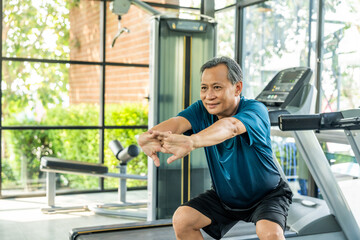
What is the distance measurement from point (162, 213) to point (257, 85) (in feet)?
6.12

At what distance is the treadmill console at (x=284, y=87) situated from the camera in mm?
2697

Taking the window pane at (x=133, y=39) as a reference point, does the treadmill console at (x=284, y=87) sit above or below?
below

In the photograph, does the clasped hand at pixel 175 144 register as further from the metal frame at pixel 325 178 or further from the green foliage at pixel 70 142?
the green foliage at pixel 70 142

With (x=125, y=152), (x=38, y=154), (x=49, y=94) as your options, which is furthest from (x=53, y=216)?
(x=49, y=94)

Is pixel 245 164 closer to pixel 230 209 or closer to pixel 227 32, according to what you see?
pixel 230 209

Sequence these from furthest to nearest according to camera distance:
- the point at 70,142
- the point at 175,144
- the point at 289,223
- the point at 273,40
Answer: the point at 70,142 → the point at 273,40 → the point at 289,223 → the point at 175,144

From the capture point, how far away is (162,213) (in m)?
3.84

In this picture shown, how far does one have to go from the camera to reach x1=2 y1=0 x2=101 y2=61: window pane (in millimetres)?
4969

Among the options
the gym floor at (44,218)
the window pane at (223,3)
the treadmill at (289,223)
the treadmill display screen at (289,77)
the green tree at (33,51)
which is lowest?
the gym floor at (44,218)

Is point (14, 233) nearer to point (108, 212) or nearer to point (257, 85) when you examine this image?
point (108, 212)

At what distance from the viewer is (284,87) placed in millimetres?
2779

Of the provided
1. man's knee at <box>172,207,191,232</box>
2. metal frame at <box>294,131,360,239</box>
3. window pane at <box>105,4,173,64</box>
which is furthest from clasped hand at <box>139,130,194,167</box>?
window pane at <box>105,4,173,64</box>

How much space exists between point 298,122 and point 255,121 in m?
0.29

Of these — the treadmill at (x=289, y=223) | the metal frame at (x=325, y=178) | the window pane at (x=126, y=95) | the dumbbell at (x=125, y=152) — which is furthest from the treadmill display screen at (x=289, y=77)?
the window pane at (x=126, y=95)
